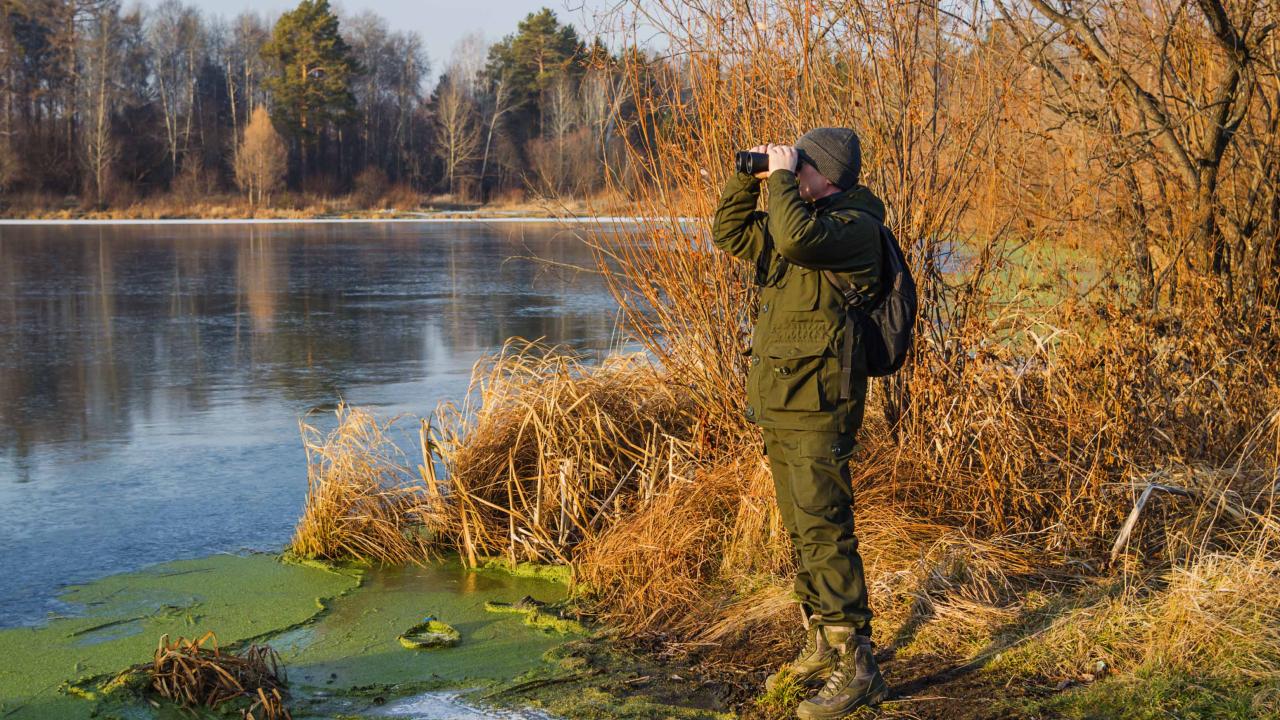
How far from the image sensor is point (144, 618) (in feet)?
16.5

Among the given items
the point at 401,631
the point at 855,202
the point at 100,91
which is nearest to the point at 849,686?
the point at 855,202

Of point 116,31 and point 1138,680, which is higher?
point 116,31

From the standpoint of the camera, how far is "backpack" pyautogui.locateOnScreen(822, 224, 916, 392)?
378cm

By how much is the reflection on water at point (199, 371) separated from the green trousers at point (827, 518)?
291cm

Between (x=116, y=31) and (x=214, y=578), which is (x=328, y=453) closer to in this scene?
(x=214, y=578)

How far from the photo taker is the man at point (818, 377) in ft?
12.2

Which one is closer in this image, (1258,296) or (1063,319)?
(1063,319)

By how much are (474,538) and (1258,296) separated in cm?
425

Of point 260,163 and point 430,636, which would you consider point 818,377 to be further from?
point 260,163

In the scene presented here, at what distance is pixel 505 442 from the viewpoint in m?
6.24

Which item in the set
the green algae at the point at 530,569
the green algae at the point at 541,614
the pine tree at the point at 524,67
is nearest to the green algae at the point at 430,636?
the green algae at the point at 541,614

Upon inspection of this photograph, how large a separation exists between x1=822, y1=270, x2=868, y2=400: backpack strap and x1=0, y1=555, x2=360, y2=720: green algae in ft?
8.84

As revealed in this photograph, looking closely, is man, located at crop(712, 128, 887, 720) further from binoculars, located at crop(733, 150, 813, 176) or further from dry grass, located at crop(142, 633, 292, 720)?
dry grass, located at crop(142, 633, 292, 720)

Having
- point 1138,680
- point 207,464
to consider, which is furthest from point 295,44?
point 1138,680
